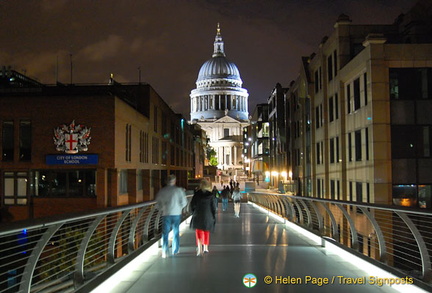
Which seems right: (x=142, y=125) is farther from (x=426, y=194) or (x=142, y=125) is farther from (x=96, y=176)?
(x=426, y=194)

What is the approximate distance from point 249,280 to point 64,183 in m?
27.8

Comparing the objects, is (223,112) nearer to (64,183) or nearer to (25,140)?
(64,183)

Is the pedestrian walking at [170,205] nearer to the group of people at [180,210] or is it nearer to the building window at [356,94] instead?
the group of people at [180,210]

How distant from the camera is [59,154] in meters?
32.4

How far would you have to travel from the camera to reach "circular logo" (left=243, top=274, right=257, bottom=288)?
24.3ft

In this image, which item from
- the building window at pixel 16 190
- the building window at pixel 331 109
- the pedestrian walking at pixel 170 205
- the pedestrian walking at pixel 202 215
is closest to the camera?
the pedestrian walking at pixel 170 205

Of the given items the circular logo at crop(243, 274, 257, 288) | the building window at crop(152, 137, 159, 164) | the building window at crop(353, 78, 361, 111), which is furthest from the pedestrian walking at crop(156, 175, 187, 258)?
the building window at crop(152, 137, 159, 164)

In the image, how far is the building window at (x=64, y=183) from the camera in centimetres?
3300

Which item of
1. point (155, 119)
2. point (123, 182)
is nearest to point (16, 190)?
point (123, 182)

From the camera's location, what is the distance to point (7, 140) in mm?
33031

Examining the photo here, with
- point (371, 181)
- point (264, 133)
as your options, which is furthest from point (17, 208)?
point (264, 133)

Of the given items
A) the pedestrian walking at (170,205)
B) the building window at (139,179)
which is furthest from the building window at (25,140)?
the pedestrian walking at (170,205)

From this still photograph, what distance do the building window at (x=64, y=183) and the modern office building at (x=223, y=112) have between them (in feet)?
474

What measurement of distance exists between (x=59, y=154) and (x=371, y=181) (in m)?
20.5
